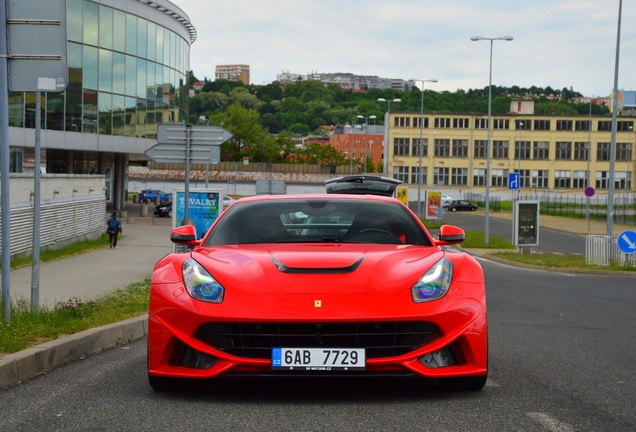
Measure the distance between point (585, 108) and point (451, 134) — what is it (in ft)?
224

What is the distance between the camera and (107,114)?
52.8 metres

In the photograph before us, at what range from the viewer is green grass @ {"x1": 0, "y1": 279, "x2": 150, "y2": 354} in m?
8.38

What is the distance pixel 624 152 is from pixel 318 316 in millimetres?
129441

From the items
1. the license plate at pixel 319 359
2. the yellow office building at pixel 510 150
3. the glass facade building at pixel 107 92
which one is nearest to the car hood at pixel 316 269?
the license plate at pixel 319 359

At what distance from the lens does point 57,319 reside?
997cm

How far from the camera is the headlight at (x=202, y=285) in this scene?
242 inches

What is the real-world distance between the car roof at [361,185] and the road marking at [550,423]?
22.1m

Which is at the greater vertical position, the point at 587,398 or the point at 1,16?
the point at 1,16

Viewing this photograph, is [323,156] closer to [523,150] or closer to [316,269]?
[523,150]

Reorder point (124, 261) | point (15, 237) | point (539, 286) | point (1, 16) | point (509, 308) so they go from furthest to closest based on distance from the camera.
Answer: point (124, 261)
point (15, 237)
point (539, 286)
point (509, 308)
point (1, 16)

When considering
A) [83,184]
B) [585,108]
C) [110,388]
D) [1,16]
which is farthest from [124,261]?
[585,108]

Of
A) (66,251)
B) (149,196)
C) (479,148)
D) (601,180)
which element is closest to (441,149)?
(479,148)

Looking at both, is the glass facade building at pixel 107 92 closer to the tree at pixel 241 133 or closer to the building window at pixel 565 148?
the tree at pixel 241 133

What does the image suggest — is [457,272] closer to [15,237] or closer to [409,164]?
[15,237]
